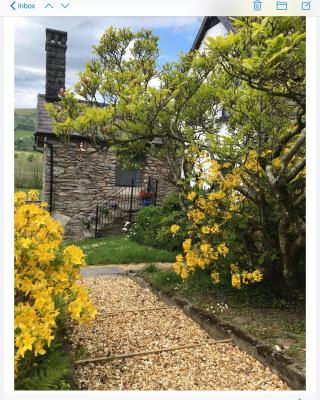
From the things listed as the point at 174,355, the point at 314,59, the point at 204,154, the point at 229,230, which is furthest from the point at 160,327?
the point at 314,59

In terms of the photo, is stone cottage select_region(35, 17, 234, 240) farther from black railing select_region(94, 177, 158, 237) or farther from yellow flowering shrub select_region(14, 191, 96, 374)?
yellow flowering shrub select_region(14, 191, 96, 374)

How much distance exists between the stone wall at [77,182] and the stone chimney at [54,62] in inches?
65.6

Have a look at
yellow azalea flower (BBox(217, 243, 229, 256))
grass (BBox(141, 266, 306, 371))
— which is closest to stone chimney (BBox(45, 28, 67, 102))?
grass (BBox(141, 266, 306, 371))

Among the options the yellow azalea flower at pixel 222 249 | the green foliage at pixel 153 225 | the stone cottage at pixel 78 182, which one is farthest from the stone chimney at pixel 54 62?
the yellow azalea flower at pixel 222 249

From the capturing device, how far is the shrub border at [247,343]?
108 inches

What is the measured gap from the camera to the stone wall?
38.0 ft

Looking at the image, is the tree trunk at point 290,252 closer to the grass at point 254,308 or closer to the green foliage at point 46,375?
the grass at point 254,308

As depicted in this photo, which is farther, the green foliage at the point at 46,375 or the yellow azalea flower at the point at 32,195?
the yellow azalea flower at the point at 32,195

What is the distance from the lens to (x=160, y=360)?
3.18 metres

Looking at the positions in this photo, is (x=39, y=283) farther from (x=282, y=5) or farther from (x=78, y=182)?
(x=78, y=182)

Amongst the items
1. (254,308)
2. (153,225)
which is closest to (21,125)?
(254,308)

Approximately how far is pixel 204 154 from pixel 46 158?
798 centimetres

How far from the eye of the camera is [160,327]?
3955 mm

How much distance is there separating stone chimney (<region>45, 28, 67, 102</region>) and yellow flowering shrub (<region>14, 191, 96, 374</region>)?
388 inches
